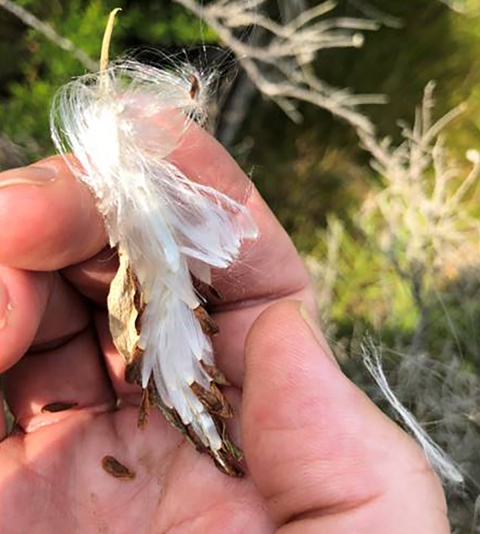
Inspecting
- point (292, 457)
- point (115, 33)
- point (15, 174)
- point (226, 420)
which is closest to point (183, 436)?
point (226, 420)

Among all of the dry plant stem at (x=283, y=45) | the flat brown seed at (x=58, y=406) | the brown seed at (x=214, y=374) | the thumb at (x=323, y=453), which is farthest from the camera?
Result: the dry plant stem at (x=283, y=45)

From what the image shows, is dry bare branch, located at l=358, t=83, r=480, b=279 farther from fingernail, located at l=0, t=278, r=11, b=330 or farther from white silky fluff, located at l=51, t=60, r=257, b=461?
fingernail, located at l=0, t=278, r=11, b=330

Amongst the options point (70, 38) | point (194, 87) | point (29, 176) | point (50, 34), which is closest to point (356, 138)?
point (70, 38)

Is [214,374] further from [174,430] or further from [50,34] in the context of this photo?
[50,34]

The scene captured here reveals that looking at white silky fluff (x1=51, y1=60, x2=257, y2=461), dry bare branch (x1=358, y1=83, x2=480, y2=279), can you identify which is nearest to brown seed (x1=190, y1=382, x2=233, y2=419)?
white silky fluff (x1=51, y1=60, x2=257, y2=461)

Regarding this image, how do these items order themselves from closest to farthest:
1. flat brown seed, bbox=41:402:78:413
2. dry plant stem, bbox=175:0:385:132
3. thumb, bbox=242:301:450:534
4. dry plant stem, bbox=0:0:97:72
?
thumb, bbox=242:301:450:534 → flat brown seed, bbox=41:402:78:413 → dry plant stem, bbox=0:0:97:72 → dry plant stem, bbox=175:0:385:132

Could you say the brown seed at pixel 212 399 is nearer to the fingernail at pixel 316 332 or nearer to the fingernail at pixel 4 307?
the fingernail at pixel 316 332

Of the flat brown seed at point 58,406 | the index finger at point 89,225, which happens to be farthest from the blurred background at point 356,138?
the flat brown seed at point 58,406
